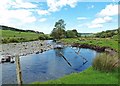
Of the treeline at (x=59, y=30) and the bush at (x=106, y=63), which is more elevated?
the treeline at (x=59, y=30)

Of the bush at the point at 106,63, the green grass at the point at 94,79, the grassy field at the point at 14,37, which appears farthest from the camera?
the grassy field at the point at 14,37

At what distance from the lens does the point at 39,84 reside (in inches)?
840

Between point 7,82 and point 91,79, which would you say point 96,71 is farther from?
point 7,82

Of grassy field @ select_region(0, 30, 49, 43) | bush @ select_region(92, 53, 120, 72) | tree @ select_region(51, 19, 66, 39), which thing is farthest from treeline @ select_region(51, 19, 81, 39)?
bush @ select_region(92, 53, 120, 72)

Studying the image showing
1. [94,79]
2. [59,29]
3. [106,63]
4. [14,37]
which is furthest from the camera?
[59,29]

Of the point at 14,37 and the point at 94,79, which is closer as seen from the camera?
the point at 94,79

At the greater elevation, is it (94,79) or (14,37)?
(14,37)

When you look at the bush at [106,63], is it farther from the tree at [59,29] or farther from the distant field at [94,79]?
the tree at [59,29]

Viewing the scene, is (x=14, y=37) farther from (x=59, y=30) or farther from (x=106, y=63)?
(x=106, y=63)

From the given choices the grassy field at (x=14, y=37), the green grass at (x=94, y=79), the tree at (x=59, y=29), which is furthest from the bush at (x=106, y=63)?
the tree at (x=59, y=29)

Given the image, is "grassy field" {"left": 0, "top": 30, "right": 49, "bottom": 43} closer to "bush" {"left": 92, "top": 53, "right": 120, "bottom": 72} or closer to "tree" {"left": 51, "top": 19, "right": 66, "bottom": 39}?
"tree" {"left": 51, "top": 19, "right": 66, "bottom": 39}

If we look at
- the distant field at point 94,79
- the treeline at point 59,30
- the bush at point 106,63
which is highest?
the treeline at point 59,30

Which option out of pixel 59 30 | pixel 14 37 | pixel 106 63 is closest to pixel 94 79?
pixel 106 63

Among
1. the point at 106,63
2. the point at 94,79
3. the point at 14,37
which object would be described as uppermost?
the point at 14,37
